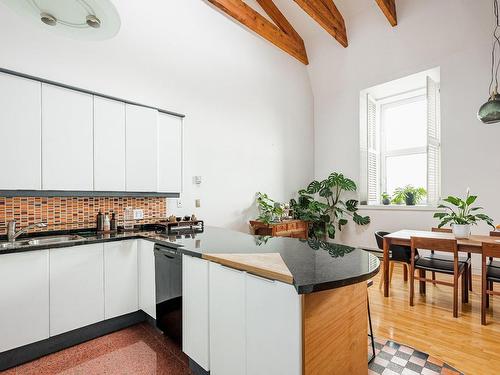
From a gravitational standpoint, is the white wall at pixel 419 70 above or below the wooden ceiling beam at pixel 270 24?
→ below

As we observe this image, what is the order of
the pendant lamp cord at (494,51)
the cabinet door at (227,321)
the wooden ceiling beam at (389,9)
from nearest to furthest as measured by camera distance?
1. the cabinet door at (227,321)
2. the pendant lamp cord at (494,51)
3. the wooden ceiling beam at (389,9)

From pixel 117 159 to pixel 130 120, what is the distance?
0.44m

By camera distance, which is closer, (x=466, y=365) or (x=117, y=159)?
(x=466, y=365)

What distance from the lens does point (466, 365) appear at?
189 cm

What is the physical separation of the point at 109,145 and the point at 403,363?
3.12 m

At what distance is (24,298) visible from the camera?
1.91 metres

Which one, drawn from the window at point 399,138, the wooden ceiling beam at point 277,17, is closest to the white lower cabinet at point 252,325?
the window at point 399,138

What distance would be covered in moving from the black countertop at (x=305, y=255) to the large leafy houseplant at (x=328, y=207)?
3.16 m

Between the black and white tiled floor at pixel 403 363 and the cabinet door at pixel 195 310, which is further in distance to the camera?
the black and white tiled floor at pixel 403 363

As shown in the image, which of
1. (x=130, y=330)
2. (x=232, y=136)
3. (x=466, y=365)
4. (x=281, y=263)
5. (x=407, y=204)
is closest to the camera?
(x=281, y=263)

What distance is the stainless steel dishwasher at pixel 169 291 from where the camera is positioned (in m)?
1.95

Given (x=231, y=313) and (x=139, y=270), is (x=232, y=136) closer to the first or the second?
(x=139, y=270)

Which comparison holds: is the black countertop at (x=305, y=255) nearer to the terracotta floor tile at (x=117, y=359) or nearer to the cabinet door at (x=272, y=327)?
the cabinet door at (x=272, y=327)

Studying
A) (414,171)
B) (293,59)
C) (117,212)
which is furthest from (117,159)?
(414,171)
